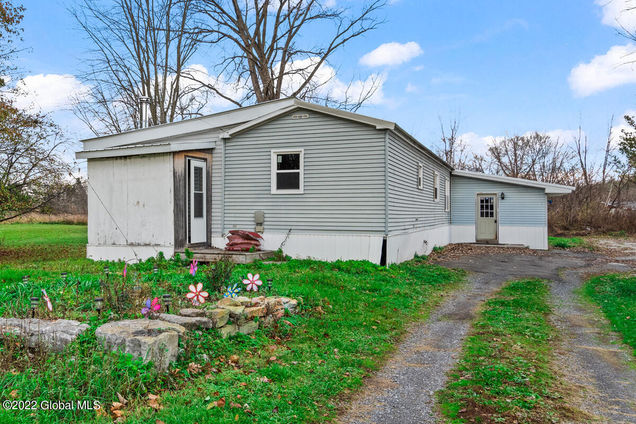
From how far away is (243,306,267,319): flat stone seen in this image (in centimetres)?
502

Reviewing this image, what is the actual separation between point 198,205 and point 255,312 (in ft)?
22.9

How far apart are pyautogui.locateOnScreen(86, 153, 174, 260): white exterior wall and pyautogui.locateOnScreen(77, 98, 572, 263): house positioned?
28mm

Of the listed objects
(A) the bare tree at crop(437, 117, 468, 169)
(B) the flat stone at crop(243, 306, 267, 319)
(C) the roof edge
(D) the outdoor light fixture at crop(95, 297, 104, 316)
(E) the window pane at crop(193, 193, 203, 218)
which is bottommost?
(B) the flat stone at crop(243, 306, 267, 319)

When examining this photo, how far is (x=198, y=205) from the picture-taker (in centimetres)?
1147

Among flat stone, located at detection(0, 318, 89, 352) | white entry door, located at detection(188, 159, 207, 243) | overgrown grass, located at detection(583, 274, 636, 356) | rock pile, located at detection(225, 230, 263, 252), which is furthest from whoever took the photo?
white entry door, located at detection(188, 159, 207, 243)

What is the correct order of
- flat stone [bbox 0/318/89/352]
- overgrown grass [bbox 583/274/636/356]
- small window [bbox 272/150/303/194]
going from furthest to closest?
small window [bbox 272/150/303/194] → overgrown grass [bbox 583/274/636/356] → flat stone [bbox 0/318/89/352]

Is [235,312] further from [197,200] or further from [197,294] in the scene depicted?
[197,200]

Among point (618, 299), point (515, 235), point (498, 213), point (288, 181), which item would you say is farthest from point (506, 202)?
point (288, 181)

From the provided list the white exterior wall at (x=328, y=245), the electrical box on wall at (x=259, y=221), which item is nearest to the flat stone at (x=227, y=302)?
the white exterior wall at (x=328, y=245)

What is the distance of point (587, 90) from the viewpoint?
23453 millimetres

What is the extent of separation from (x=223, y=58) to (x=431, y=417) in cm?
1981

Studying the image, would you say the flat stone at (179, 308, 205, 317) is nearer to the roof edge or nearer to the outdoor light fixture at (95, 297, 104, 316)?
the outdoor light fixture at (95, 297, 104, 316)

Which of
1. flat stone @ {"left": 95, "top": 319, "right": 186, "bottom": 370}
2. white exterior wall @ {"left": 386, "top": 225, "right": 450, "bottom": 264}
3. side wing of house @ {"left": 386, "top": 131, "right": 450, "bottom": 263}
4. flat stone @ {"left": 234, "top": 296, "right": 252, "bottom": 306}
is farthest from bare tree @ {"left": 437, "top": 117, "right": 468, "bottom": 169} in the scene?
flat stone @ {"left": 95, "top": 319, "right": 186, "bottom": 370}

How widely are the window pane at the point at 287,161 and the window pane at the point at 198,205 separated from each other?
238cm
